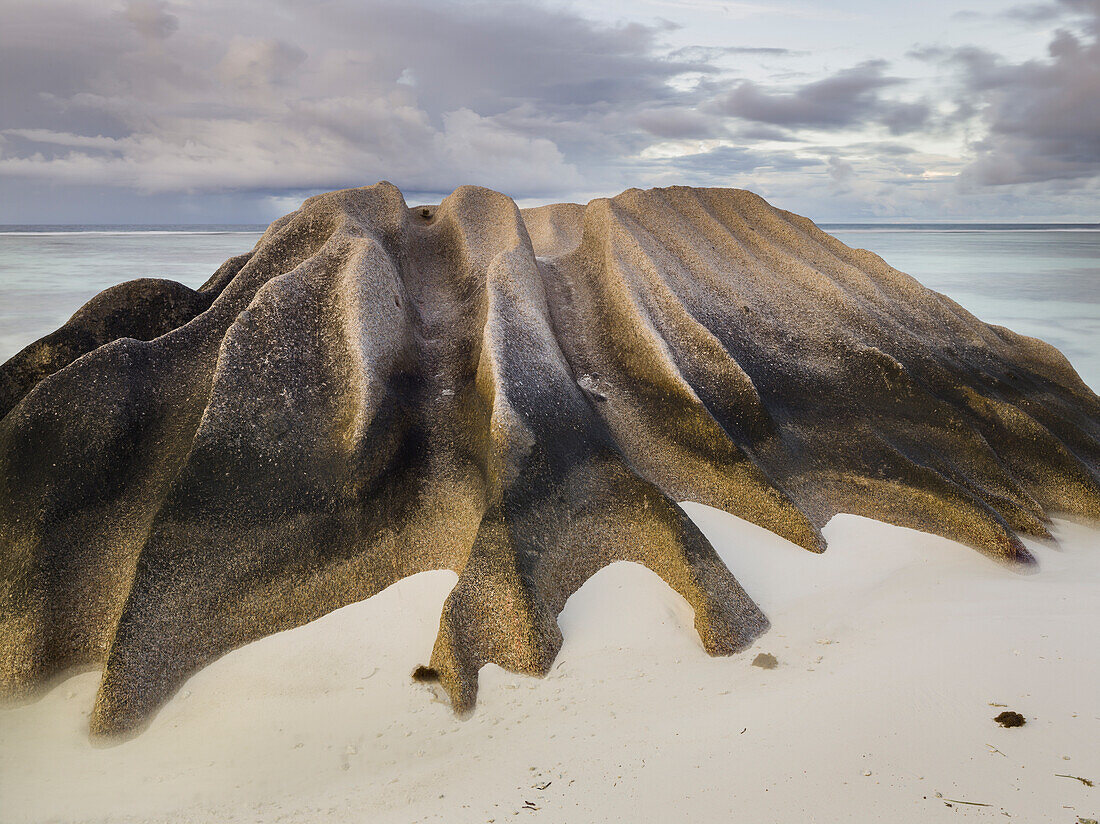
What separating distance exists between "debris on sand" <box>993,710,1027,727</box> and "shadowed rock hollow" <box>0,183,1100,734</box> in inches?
49.1

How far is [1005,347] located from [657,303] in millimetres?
4501

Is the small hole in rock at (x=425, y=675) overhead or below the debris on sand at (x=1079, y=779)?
overhead

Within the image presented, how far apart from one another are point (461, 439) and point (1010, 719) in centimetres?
373

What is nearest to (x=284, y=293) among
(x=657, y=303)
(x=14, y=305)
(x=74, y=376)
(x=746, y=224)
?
(x=74, y=376)

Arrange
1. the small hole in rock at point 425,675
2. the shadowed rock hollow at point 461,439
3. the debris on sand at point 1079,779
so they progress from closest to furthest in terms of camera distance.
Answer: the debris on sand at point 1079,779
the small hole in rock at point 425,675
the shadowed rock hollow at point 461,439

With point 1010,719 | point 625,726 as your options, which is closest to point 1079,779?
point 1010,719

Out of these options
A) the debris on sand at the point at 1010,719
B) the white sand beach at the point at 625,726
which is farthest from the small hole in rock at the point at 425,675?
the debris on sand at the point at 1010,719

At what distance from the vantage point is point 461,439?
523 centimetres

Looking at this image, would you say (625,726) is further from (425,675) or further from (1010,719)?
(1010,719)

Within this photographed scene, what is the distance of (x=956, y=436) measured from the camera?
20.9 ft

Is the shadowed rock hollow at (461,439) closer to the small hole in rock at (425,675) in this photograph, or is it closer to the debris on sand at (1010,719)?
the small hole in rock at (425,675)

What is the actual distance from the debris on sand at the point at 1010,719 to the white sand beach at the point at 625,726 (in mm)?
42

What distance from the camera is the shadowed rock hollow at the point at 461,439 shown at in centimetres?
410

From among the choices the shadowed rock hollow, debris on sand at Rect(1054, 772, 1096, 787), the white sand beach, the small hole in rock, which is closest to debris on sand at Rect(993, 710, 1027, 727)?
the white sand beach
